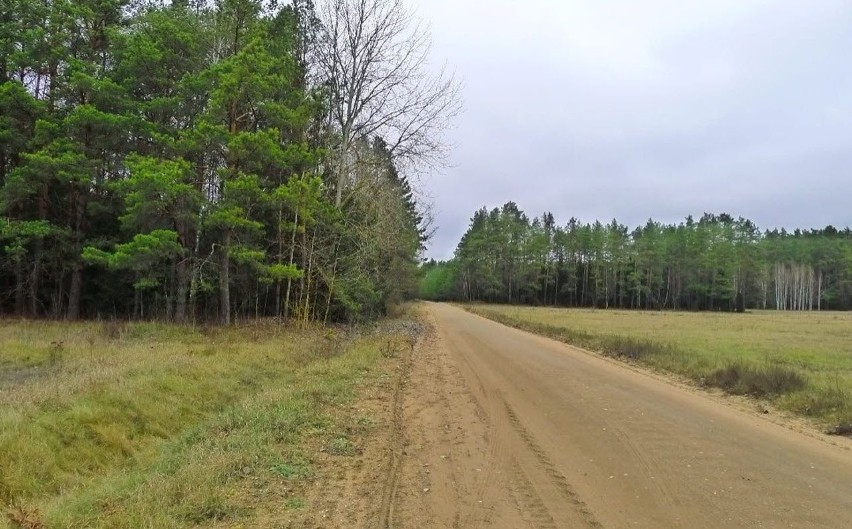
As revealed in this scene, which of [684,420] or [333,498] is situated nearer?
[333,498]

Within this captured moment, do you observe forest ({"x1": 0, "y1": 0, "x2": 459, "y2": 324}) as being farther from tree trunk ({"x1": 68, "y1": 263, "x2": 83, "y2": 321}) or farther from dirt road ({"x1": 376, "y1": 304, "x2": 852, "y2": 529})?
dirt road ({"x1": 376, "y1": 304, "x2": 852, "y2": 529})

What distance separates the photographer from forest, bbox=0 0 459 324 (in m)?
20.3

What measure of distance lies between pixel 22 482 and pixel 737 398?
40.5 feet

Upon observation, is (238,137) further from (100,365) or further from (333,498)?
(333,498)

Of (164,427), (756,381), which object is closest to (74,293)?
(164,427)

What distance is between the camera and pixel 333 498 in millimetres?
5320

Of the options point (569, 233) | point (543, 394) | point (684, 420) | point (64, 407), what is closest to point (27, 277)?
point (64, 407)

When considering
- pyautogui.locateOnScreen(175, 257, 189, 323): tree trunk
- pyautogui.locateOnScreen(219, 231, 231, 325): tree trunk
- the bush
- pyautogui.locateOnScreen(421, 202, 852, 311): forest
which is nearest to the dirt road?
the bush

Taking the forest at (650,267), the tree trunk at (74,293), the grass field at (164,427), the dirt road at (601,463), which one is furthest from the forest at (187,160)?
the forest at (650,267)

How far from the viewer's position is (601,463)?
6555mm

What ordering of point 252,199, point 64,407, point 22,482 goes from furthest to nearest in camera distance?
point 252,199, point 64,407, point 22,482

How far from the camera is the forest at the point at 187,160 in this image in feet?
66.7

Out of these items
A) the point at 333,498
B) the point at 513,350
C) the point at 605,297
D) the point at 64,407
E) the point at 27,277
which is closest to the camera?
the point at 333,498

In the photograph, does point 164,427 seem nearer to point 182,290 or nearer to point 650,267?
point 182,290
